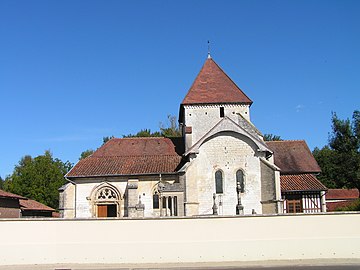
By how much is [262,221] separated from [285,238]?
44.2 inches

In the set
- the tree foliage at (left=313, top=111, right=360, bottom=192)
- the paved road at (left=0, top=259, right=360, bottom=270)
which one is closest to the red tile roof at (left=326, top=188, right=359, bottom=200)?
the tree foliage at (left=313, top=111, right=360, bottom=192)

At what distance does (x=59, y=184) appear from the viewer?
160 feet

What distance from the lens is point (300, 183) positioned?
2794 centimetres

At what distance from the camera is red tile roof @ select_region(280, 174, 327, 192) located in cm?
2721

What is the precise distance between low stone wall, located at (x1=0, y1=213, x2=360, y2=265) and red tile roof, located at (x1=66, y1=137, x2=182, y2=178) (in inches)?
457

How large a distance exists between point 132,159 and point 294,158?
41.1ft

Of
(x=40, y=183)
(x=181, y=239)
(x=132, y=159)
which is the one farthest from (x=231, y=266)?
(x=40, y=183)

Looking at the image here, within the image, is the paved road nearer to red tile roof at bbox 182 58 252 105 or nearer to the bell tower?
the bell tower

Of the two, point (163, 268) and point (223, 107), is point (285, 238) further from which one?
point (223, 107)

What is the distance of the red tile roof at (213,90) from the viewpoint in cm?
2953

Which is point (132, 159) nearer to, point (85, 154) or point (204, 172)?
point (204, 172)

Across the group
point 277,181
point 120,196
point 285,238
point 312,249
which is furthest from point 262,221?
point 120,196

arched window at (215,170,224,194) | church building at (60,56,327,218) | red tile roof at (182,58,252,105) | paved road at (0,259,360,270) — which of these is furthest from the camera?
red tile roof at (182,58,252,105)

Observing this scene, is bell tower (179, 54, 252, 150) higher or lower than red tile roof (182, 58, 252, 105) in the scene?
lower
